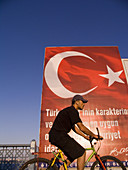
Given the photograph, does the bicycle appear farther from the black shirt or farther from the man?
the black shirt

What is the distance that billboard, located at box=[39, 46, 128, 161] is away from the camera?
5.08 metres

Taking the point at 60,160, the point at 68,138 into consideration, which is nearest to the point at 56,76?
the point at 60,160

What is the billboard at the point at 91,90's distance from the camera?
5081 mm

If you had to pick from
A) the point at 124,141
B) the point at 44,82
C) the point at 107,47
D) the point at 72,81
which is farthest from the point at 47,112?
the point at 107,47

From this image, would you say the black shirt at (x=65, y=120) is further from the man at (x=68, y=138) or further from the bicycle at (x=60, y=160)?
the bicycle at (x=60, y=160)

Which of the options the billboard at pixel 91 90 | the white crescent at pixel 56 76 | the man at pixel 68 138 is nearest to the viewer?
the man at pixel 68 138

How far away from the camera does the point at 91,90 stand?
19.1 ft

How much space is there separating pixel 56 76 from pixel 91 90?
5.37ft

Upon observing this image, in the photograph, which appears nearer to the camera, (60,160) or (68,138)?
(68,138)

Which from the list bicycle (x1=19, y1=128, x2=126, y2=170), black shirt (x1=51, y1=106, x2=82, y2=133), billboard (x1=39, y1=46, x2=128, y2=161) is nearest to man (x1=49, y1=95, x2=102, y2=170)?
black shirt (x1=51, y1=106, x2=82, y2=133)

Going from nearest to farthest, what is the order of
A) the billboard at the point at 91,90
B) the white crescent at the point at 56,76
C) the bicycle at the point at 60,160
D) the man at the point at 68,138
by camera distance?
the man at the point at 68,138, the bicycle at the point at 60,160, the billboard at the point at 91,90, the white crescent at the point at 56,76

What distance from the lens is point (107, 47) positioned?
22.7 ft

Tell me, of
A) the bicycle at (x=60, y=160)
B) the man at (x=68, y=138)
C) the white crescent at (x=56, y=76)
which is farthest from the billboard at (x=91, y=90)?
the man at (x=68, y=138)

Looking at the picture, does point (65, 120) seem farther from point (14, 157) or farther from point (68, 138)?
point (14, 157)
